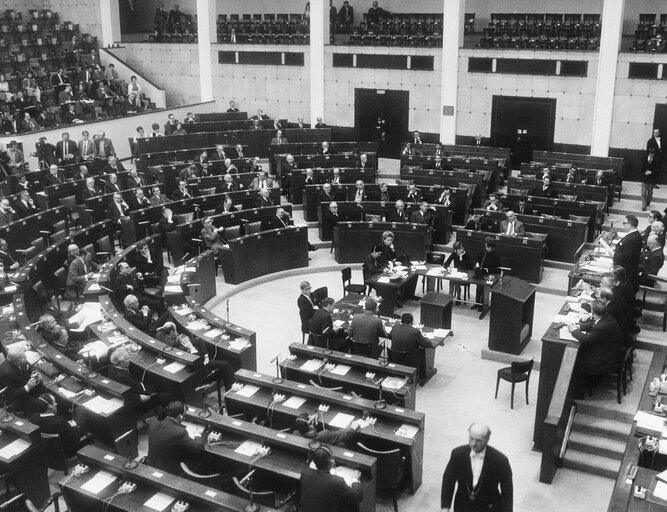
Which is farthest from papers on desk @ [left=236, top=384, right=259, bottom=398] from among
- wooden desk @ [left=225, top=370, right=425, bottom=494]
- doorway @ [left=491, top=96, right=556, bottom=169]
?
doorway @ [left=491, top=96, right=556, bottom=169]

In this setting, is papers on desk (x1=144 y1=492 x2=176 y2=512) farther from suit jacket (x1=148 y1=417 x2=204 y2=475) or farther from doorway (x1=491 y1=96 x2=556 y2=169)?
doorway (x1=491 y1=96 x2=556 y2=169)

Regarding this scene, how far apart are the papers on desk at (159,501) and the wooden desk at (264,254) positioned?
798 cm

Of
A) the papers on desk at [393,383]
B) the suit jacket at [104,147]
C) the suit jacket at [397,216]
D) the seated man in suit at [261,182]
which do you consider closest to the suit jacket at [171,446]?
the papers on desk at [393,383]

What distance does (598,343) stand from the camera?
843 centimetres

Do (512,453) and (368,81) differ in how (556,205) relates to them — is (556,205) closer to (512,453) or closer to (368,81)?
(512,453)

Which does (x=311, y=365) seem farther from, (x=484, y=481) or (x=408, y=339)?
(x=484, y=481)

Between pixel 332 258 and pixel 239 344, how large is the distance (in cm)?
633

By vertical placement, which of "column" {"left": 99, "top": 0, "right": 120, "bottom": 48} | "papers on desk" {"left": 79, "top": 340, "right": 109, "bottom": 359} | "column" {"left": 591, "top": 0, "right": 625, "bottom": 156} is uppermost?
"column" {"left": 99, "top": 0, "right": 120, "bottom": 48}

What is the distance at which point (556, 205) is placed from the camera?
15.7 metres

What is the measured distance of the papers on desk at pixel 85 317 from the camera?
34.9ft

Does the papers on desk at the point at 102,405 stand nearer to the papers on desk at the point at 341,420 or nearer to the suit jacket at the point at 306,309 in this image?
the papers on desk at the point at 341,420

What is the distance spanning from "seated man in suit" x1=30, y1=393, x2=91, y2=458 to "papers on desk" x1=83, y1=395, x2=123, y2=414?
10cm

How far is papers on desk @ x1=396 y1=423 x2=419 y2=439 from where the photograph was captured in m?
7.50

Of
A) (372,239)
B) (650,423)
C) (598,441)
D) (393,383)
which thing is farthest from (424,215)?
(650,423)
